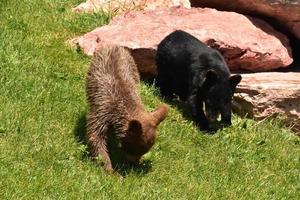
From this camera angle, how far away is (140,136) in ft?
24.4

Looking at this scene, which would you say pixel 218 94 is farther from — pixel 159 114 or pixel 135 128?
pixel 135 128

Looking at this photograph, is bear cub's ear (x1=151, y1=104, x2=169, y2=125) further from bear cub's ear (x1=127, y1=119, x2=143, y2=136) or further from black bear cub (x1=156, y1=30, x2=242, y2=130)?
black bear cub (x1=156, y1=30, x2=242, y2=130)

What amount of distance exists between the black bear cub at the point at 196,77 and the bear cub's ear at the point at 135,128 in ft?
8.04

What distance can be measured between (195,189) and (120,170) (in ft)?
3.01

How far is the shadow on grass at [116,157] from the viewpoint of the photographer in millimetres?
7887

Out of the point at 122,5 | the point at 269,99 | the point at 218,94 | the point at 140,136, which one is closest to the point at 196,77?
the point at 218,94

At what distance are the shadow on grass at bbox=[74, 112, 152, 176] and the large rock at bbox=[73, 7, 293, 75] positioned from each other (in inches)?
101

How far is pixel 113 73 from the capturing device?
8.23 meters

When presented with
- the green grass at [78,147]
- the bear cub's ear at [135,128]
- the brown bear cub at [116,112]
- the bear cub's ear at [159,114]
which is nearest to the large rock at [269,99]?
the green grass at [78,147]

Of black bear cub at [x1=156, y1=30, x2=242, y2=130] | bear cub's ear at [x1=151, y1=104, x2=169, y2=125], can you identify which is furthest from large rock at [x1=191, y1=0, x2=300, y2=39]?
bear cub's ear at [x1=151, y1=104, x2=169, y2=125]

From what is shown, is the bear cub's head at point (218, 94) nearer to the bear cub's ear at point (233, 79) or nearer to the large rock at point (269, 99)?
the bear cub's ear at point (233, 79)

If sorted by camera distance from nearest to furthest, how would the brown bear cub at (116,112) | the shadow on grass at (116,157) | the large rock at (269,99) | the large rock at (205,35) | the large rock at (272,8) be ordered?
1. the brown bear cub at (116,112)
2. the shadow on grass at (116,157)
3. the large rock at (269,99)
4. the large rock at (205,35)
5. the large rock at (272,8)

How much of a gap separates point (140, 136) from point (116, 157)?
0.82 m

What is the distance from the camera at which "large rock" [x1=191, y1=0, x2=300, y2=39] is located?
1166 centimetres
